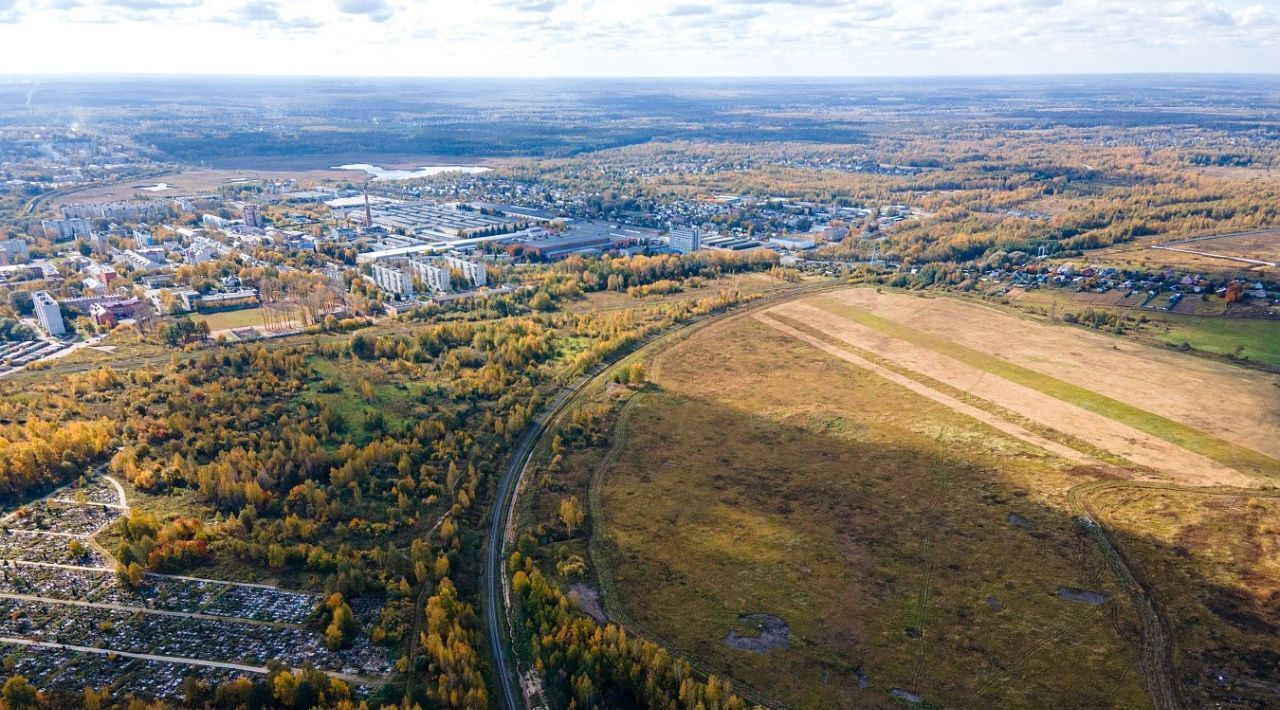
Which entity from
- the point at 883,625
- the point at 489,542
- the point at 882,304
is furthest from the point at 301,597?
the point at 882,304

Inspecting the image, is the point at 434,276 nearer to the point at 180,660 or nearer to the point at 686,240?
the point at 686,240

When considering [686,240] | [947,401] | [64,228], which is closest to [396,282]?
[686,240]

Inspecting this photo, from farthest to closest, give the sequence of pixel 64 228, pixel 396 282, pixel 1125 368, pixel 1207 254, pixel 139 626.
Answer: pixel 64 228, pixel 1207 254, pixel 396 282, pixel 1125 368, pixel 139 626

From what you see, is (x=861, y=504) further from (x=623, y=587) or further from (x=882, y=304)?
(x=882, y=304)

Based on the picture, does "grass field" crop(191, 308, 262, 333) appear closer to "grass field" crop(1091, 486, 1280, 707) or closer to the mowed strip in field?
the mowed strip in field

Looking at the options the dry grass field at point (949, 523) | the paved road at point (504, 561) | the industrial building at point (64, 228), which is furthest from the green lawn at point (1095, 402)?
the industrial building at point (64, 228)

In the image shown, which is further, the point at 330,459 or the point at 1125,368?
the point at 1125,368
